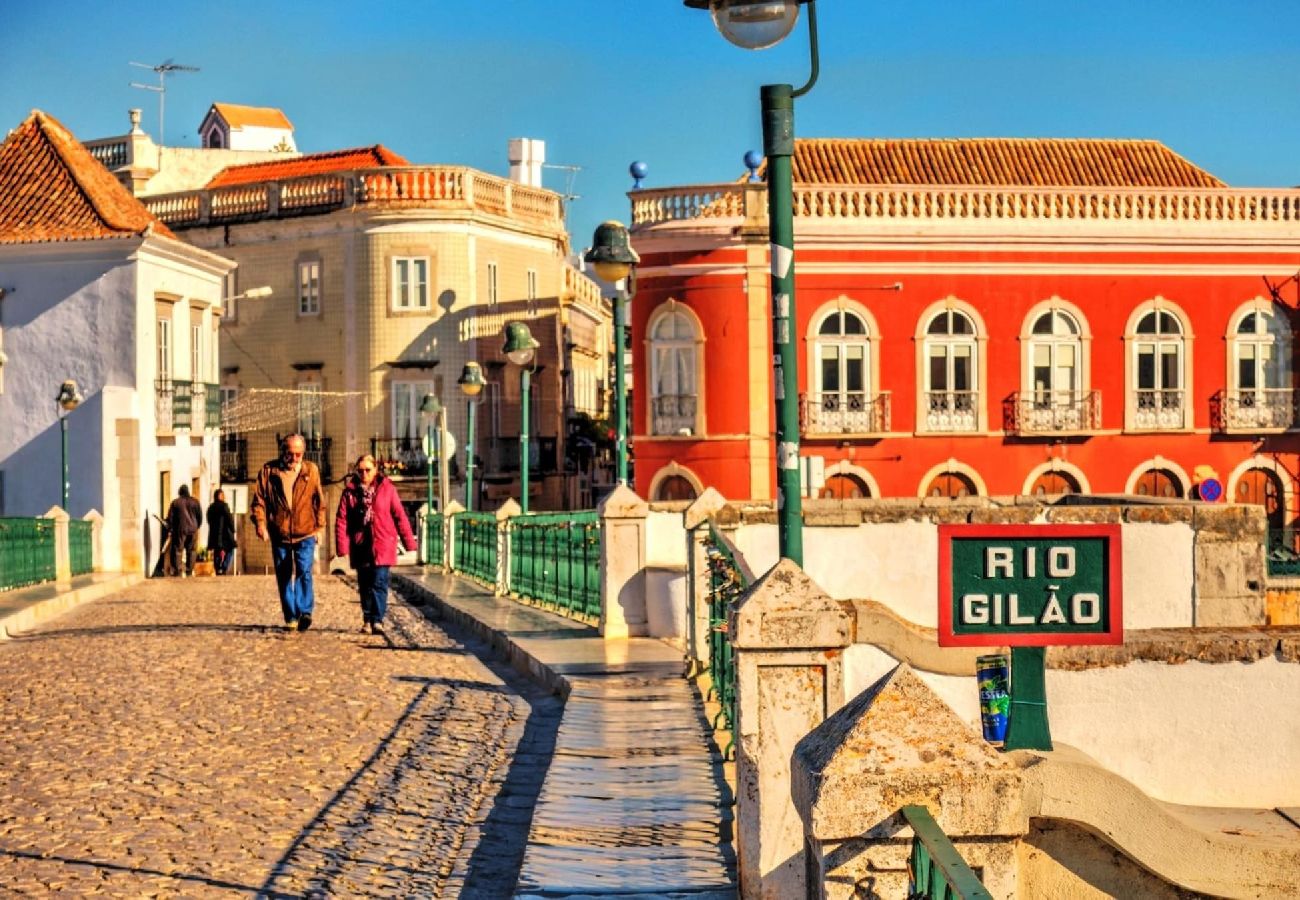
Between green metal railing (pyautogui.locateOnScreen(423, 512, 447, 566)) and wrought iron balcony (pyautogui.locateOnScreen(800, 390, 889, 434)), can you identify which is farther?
wrought iron balcony (pyautogui.locateOnScreen(800, 390, 889, 434))

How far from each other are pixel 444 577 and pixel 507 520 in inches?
236

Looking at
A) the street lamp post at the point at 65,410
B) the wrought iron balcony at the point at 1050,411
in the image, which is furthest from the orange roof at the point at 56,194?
the wrought iron balcony at the point at 1050,411

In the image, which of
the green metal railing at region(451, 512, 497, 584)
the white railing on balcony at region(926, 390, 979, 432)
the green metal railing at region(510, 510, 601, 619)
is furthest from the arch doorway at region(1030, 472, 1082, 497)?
the green metal railing at region(510, 510, 601, 619)

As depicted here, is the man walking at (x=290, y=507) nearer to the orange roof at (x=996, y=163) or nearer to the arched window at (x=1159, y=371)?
the orange roof at (x=996, y=163)

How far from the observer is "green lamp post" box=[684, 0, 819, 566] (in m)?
7.88

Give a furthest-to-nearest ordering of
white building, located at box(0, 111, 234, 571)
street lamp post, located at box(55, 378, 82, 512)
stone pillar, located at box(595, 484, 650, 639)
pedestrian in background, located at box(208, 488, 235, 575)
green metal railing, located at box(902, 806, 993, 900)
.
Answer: white building, located at box(0, 111, 234, 571)
pedestrian in background, located at box(208, 488, 235, 575)
street lamp post, located at box(55, 378, 82, 512)
stone pillar, located at box(595, 484, 650, 639)
green metal railing, located at box(902, 806, 993, 900)

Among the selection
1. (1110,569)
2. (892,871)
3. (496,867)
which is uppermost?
(1110,569)

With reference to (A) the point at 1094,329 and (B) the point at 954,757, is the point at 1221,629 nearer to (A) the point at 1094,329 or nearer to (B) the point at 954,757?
(B) the point at 954,757

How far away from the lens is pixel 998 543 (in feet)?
22.3

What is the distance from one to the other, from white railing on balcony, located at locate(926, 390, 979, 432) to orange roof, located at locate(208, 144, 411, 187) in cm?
2087

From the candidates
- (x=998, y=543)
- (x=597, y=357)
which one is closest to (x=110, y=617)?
(x=998, y=543)

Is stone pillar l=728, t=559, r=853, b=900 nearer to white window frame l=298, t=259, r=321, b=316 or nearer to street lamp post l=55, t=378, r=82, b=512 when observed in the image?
street lamp post l=55, t=378, r=82, b=512

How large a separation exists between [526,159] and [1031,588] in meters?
57.5

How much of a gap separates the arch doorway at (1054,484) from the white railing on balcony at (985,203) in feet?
17.5
